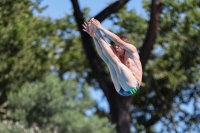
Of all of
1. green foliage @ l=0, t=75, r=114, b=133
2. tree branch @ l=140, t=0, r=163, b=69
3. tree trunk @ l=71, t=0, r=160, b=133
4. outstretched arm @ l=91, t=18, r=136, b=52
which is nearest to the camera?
outstretched arm @ l=91, t=18, r=136, b=52

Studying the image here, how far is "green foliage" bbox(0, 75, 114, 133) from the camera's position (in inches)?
537

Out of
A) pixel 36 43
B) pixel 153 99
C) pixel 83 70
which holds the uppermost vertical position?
pixel 36 43

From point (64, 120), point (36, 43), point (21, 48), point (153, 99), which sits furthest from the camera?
point (153, 99)

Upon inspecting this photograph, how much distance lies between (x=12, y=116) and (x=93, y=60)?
233 cm

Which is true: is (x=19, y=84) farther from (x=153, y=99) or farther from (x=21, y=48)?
(x=153, y=99)

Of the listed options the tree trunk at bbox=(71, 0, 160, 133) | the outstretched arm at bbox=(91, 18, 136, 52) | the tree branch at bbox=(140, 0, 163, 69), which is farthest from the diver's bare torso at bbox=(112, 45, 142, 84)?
the tree branch at bbox=(140, 0, 163, 69)

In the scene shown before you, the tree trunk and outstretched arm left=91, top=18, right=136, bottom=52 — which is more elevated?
outstretched arm left=91, top=18, right=136, bottom=52

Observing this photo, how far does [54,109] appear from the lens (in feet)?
46.2

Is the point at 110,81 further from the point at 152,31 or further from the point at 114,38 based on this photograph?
the point at 114,38

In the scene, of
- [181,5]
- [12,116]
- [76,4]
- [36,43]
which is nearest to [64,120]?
[12,116]

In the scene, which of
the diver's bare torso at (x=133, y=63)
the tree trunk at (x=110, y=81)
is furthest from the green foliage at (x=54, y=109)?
the diver's bare torso at (x=133, y=63)

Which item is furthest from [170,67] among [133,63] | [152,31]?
[133,63]

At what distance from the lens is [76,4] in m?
14.1

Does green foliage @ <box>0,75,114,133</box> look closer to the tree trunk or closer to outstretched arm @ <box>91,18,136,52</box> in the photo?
the tree trunk
